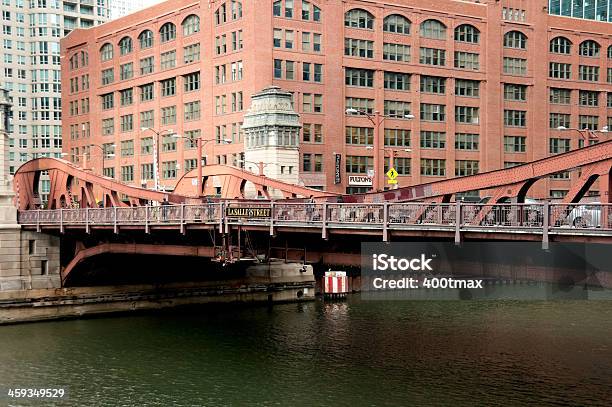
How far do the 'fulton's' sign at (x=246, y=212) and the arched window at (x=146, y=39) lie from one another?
67.2 m

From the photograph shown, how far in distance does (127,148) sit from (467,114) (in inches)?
1667

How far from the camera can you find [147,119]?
104312 mm

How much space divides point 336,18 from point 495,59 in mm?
22489

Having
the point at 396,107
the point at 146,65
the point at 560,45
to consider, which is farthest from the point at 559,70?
the point at 146,65

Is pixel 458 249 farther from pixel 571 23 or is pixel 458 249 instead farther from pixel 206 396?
pixel 571 23

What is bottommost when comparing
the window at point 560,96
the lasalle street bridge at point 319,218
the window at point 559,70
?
the lasalle street bridge at point 319,218

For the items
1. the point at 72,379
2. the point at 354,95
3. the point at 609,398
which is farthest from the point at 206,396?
the point at 354,95

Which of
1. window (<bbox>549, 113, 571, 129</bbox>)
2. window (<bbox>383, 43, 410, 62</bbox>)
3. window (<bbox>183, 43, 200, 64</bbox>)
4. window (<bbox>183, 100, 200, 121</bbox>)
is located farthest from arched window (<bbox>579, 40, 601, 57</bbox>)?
window (<bbox>183, 100, 200, 121</bbox>)

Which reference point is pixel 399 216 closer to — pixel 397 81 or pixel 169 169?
pixel 397 81

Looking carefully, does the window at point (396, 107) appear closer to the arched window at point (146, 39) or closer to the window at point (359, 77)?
the window at point (359, 77)

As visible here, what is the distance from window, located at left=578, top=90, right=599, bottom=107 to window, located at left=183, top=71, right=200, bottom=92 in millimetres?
48176

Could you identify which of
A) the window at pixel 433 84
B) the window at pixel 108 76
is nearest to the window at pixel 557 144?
the window at pixel 433 84

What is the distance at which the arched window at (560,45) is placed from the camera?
4156 inches

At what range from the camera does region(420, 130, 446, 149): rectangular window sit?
97.1 metres
